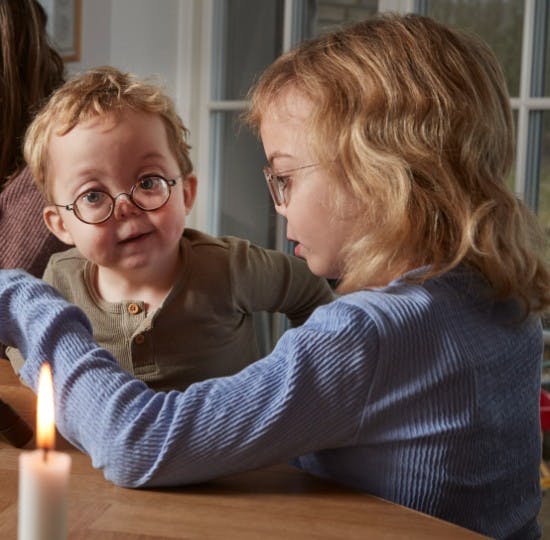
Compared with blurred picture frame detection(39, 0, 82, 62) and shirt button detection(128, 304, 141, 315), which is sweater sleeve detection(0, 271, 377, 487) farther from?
blurred picture frame detection(39, 0, 82, 62)

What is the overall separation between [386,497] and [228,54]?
3112 mm

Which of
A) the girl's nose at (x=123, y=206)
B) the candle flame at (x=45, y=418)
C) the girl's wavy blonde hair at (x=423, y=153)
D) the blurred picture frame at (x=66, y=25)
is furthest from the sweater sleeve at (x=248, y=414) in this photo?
the blurred picture frame at (x=66, y=25)

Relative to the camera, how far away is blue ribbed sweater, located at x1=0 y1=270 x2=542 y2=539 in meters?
0.93

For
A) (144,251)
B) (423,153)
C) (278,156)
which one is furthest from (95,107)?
(423,153)

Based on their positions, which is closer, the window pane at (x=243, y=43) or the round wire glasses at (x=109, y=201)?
the round wire glasses at (x=109, y=201)

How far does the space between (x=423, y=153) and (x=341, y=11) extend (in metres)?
2.47

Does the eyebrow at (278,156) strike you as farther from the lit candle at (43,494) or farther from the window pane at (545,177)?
the window pane at (545,177)

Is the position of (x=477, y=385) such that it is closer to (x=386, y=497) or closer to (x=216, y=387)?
(x=386, y=497)

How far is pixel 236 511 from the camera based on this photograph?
0.88 meters

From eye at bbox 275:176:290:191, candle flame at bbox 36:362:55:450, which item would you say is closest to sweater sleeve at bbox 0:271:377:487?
eye at bbox 275:176:290:191

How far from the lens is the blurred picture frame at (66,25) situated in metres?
4.13

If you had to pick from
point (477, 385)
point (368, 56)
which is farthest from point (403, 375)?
point (368, 56)

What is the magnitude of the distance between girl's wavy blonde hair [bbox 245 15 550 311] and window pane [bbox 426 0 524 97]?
5.94 feet

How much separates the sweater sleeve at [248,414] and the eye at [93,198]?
2.13 ft
